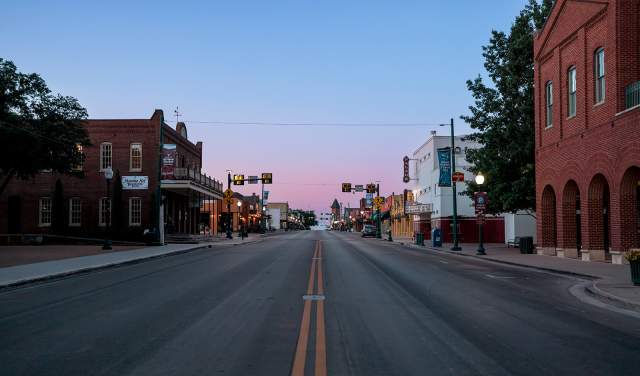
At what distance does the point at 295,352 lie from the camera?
7.41m

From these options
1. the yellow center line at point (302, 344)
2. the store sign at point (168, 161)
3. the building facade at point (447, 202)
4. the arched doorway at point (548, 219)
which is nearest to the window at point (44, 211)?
the store sign at point (168, 161)

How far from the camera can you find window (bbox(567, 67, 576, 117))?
2789 centimetres

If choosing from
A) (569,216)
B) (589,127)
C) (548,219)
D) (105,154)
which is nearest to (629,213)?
(589,127)

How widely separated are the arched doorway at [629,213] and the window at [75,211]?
3987 centimetres

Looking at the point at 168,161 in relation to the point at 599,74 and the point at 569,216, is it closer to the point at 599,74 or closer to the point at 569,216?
the point at 569,216

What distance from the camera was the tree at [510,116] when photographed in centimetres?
3553

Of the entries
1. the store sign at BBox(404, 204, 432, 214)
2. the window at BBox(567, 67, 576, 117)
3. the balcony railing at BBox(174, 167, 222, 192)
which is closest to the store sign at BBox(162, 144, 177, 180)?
the balcony railing at BBox(174, 167, 222, 192)

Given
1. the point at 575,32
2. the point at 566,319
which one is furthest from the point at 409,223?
the point at 566,319

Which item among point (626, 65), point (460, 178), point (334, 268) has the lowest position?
point (334, 268)

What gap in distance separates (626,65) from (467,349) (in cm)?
1960

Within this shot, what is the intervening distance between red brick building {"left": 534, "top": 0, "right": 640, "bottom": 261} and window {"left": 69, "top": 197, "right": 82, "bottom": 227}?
35208 mm

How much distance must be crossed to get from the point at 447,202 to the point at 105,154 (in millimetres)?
32141

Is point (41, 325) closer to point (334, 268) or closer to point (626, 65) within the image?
point (334, 268)

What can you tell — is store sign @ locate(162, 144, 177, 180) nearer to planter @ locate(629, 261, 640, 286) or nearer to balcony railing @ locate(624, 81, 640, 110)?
balcony railing @ locate(624, 81, 640, 110)
